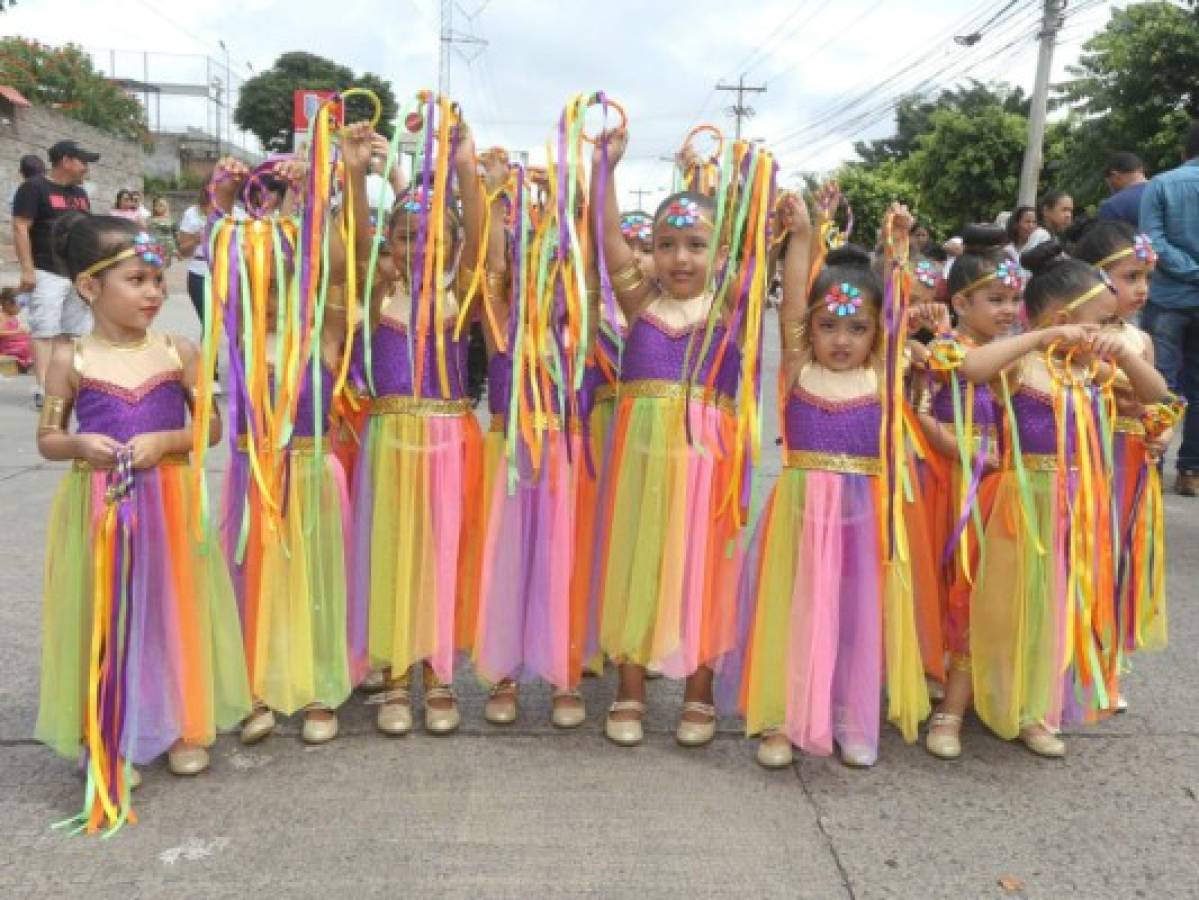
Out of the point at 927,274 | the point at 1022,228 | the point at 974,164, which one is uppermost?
the point at 974,164

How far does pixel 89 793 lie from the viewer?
244cm

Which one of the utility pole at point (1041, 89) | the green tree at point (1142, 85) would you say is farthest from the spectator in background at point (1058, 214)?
the utility pole at point (1041, 89)

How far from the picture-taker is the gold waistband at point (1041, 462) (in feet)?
9.50

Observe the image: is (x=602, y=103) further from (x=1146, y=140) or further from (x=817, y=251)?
(x=1146, y=140)

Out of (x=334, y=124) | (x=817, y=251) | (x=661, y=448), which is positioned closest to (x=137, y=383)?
(x=334, y=124)

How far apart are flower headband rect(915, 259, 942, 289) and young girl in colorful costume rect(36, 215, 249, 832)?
246cm

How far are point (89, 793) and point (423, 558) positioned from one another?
0.99m

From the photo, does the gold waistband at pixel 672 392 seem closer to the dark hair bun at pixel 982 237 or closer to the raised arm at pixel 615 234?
the raised arm at pixel 615 234

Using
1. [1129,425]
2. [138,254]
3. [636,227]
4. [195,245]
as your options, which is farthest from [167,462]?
[1129,425]

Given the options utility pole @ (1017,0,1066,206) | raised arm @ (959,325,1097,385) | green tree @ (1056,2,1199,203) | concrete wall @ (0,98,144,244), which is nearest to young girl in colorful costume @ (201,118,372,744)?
A: raised arm @ (959,325,1097,385)

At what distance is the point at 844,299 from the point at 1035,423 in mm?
661

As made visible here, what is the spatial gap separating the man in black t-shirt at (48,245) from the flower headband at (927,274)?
5.60 meters

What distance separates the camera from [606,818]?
99.1 inches

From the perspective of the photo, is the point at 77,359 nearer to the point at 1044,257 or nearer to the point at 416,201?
the point at 416,201
